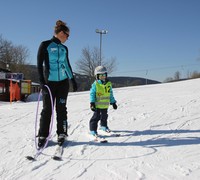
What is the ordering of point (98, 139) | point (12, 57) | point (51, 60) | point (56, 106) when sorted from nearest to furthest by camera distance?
point (51, 60) < point (56, 106) < point (98, 139) < point (12, 57)

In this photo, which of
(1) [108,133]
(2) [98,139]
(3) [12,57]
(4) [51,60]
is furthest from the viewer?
(3) [12,57]

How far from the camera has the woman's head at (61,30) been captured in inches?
165

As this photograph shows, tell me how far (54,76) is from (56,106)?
0.48 meters

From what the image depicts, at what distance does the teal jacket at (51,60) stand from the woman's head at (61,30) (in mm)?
69

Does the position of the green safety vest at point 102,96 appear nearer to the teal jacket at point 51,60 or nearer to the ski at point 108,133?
the ski at point 108,133

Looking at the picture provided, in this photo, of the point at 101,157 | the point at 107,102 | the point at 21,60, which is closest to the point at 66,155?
the point at 101,157

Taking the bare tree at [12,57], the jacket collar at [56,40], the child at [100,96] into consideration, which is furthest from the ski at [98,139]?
the bare tree at [12,57]

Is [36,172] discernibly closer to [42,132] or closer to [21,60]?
[42,132]

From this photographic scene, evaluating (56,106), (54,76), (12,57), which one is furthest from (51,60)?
(12,57)

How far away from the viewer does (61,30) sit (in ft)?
13.8

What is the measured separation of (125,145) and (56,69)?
62.0 inches

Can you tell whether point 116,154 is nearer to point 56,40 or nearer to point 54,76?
point 54,76

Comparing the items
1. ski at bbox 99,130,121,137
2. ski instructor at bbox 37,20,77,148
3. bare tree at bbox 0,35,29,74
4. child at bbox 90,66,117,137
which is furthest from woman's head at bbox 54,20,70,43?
bare tree at bbox 0,35,29,74

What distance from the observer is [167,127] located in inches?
221
